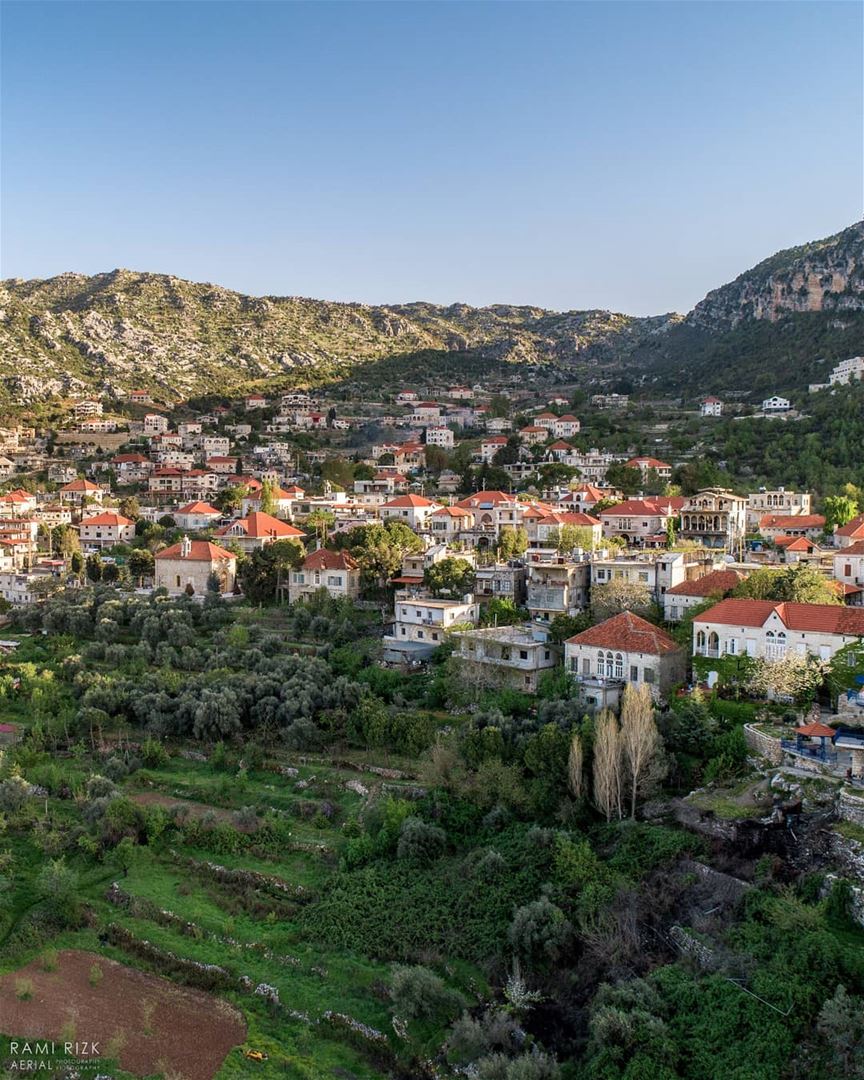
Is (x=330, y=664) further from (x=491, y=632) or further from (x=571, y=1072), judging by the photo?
(x=571, y=1072)

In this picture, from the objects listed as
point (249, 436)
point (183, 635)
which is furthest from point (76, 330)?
point (183, 635)

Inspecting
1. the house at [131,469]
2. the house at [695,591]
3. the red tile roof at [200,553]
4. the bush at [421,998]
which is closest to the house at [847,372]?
the house at [695,591]

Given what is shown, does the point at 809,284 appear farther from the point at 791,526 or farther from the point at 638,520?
the point at 638,520

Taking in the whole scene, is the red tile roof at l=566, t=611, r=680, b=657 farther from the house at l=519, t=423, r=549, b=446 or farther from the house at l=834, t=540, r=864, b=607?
the house at l=519, t=423, r=549, b=446

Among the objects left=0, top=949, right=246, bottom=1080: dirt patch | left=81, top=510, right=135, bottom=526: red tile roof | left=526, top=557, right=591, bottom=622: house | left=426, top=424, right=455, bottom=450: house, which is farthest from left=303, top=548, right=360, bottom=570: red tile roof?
left=426, top=424, right=455, bottom=450: house

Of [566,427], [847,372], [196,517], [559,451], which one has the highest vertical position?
[847,372]

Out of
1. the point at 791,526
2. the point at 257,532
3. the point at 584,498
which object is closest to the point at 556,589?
the point at 791,526

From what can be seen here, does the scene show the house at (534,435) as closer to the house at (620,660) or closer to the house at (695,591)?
the house at (695,591)

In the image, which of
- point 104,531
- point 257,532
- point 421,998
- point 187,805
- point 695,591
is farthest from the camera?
point 104,531
